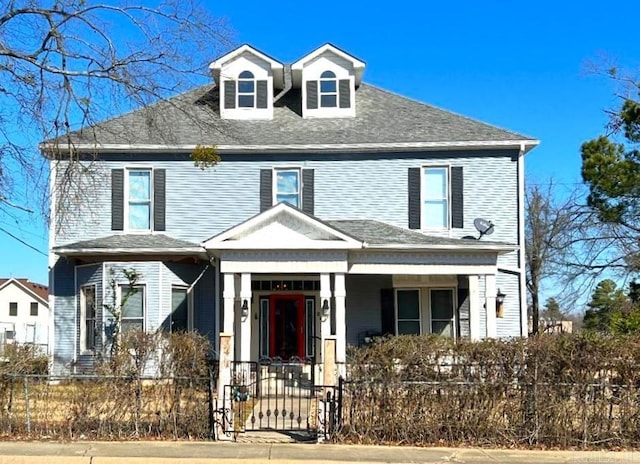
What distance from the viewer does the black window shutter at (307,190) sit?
66.3 ft

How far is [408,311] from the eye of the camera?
65.9 feet

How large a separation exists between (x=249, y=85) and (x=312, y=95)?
70.8 inches

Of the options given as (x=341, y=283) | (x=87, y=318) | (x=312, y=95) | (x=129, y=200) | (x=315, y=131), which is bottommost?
(x=87, y=318)

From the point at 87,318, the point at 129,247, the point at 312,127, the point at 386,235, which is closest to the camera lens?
the point at 386,235

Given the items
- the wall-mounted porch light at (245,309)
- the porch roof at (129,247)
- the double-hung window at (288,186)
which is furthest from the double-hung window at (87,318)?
the double-hung window at (288,186)

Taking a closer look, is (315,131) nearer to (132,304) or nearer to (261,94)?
(261,94)

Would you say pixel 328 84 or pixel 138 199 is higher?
pixel 328 84

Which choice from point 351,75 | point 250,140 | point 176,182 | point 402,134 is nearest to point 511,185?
point 402,134

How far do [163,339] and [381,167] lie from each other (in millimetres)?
10345

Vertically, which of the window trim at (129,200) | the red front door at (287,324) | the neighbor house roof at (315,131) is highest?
the neighbor house roof at (315,131)

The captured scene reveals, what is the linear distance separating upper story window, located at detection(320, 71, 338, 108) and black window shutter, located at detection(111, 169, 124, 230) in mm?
5926

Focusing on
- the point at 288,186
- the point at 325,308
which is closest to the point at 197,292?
the point at 288,186

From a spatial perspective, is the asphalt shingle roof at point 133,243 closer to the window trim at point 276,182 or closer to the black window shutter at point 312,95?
the window trim at point 276,182

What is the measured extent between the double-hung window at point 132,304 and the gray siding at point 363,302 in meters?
5.25
